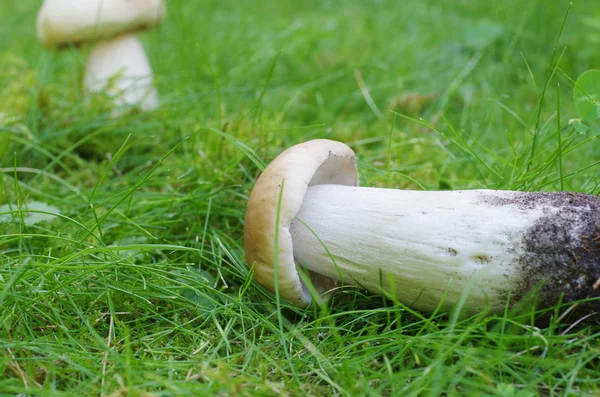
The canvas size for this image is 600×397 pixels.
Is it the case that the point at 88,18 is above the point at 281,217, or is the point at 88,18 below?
above

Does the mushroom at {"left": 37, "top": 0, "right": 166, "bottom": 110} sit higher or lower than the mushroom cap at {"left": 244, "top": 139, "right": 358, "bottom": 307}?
higher

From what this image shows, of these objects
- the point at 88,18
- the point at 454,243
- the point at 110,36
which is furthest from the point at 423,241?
the point at 110,36

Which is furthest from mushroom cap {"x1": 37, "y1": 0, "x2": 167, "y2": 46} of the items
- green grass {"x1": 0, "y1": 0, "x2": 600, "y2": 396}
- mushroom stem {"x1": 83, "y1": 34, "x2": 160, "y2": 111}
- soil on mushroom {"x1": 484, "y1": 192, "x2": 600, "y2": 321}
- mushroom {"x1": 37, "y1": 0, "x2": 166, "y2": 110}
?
soil on mushroom {"x1": 484, "y1": 192, "x2": 600, "y2": 321}

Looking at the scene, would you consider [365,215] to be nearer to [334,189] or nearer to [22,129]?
[334,189]

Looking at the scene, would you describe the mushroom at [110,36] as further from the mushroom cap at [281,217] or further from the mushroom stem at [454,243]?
the mushroom stem at [454,243]

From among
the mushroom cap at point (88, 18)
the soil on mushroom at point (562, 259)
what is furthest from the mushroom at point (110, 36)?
the soil on mushroom at point (562, 259)

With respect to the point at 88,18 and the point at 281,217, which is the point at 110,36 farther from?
the point at 281,217

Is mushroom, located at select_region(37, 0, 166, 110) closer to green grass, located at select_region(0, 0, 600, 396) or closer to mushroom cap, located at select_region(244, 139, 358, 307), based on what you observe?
green grass, located at select_region(0, 0, 600, 396)
